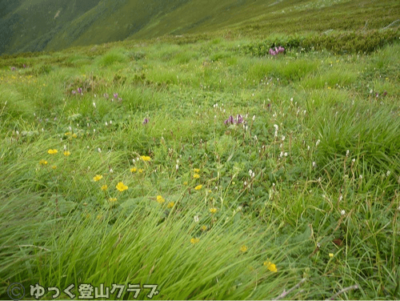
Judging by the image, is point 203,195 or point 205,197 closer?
point 205,197

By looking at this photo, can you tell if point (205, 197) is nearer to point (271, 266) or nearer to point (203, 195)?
point (203, 195)

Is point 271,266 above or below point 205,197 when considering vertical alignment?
below

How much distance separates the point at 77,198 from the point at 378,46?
455 inches

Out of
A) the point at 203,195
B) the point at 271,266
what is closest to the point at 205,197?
the point at 203,195

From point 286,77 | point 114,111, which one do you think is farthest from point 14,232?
point 286,77

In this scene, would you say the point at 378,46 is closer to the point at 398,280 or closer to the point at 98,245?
the point at 398,280

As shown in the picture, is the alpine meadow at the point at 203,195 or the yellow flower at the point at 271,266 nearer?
the alpine meadow at the point at 203,195

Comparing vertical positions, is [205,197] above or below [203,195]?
above

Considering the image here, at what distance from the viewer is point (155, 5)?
140000 millimetres

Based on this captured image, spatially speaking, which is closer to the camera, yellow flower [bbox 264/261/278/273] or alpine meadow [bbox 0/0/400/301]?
alpine meadow [bbox 0/0/400/301]

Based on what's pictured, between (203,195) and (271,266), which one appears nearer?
(271,266)

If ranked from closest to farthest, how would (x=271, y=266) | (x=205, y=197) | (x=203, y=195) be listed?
1. (x=271, y=266)
2. (x=205, y=197)
3. (x=203, y=195)

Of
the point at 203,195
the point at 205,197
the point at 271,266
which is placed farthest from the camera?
the point at 203,195

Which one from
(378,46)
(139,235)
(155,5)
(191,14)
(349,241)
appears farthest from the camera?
(155,5)
